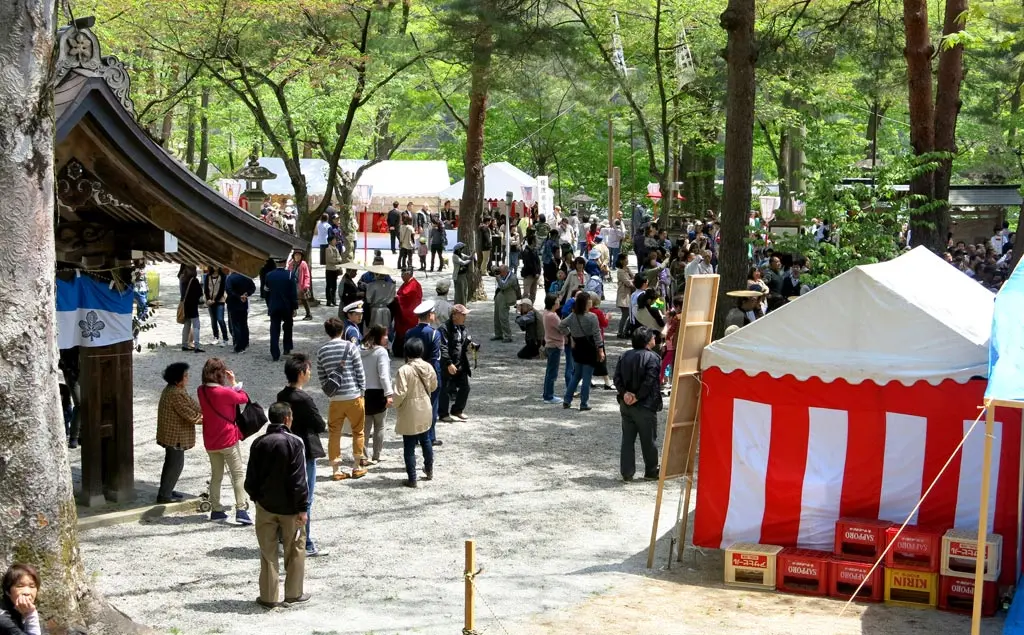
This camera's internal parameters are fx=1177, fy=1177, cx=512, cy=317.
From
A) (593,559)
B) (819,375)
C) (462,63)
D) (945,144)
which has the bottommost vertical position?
(593,559)

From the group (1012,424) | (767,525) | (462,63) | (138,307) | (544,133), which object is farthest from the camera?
(544,133)

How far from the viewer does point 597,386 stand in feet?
59.7

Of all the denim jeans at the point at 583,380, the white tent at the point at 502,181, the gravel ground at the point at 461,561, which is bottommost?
the gravel ground at the point at 461,561

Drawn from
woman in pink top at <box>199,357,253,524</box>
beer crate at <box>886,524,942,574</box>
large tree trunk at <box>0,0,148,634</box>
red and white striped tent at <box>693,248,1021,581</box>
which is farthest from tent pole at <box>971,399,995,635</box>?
woman in pink top at <box>199,357,253,524</box>

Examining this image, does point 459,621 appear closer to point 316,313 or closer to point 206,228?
point 206,228

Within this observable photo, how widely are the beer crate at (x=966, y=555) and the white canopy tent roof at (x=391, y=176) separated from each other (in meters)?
33.4

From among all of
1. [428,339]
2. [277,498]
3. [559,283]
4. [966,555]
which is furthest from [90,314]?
[559,283]

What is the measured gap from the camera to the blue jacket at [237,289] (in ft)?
62.0

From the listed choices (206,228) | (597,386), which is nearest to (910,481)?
(206,228)

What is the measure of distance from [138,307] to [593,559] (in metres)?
10.3

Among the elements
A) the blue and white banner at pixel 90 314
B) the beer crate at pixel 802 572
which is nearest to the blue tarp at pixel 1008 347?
the beer crate at pixel 802 572

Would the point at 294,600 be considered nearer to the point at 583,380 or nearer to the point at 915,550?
the point at 915,550

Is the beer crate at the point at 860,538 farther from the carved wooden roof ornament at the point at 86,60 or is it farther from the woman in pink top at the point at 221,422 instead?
the carved wooden roof ornament at the point at 86,60

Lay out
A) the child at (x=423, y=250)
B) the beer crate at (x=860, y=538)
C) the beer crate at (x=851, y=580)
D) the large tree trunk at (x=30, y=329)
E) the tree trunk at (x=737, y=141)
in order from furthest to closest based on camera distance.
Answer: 1. the child at (x=423, y=250)
2. the tree trunk at (x=737, y=141)
3. the beer crate at (x=860, y=538)
4. the beer crate at (x=851, y=580)
5. the large tree trunk at (x=30, y=329)
